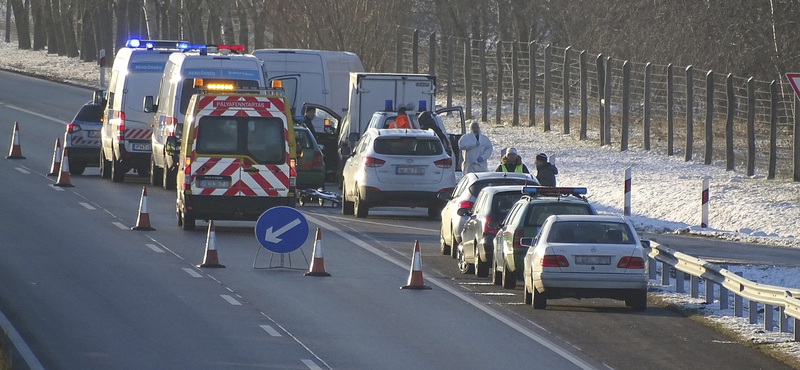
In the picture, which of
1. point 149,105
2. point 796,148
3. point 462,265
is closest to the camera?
point 462,265

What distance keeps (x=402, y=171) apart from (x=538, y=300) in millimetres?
10090

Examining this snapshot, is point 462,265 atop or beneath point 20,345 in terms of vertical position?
beneath

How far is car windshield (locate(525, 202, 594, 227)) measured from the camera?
60.4ft

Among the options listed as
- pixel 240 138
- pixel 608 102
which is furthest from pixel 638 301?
pixel 608 102

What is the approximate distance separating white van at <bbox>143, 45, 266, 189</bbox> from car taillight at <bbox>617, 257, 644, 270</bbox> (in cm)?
1324

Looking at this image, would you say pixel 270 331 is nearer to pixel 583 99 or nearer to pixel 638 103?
pixel 583 99

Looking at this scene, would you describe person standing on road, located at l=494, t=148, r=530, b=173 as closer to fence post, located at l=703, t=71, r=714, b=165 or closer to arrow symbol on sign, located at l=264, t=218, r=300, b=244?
arrow symbol on sign, located at l=264, t=218, r=300, b=244

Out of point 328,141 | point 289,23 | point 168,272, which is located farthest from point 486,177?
point 289,23

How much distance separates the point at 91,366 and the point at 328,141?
21322 mm

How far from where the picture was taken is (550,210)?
60.7 feet

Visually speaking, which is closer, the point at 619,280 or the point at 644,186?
the point at 619,280

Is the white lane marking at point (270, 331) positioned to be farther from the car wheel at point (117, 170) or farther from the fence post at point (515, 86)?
the fence post at point (515, 86)

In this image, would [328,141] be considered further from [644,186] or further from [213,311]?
[213,311]

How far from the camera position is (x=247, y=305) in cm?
1664
